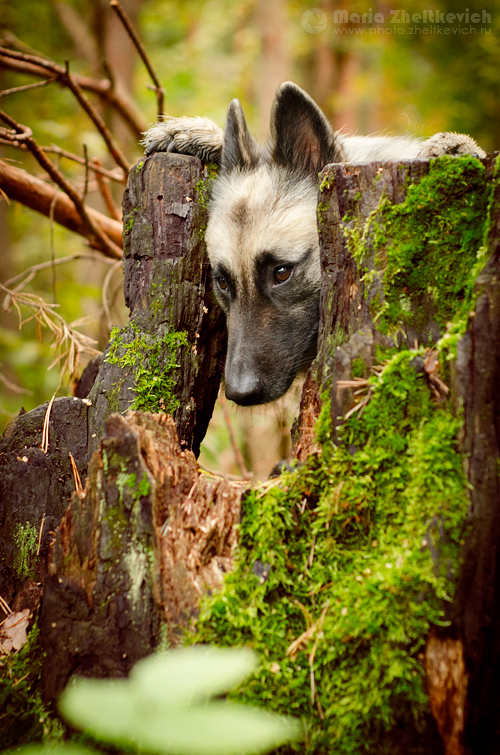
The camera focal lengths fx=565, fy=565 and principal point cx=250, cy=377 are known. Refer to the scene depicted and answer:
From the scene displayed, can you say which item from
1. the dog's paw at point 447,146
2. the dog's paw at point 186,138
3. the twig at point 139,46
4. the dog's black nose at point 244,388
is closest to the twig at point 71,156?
the twig at point 139,46

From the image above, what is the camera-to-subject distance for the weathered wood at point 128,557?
6.89 feet

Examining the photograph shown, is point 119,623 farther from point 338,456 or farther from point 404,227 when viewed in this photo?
point 404,227

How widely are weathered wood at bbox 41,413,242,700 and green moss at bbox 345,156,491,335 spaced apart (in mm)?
1007

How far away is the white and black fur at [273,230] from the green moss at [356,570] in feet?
3.65

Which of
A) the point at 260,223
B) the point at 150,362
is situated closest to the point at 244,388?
the point at 150,362

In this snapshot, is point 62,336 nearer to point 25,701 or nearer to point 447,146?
point 25,701

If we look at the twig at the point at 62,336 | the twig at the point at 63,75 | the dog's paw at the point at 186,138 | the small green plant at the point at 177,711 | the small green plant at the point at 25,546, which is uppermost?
the twig at the point at 63,75

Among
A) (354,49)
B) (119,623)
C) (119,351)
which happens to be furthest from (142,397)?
(354,49)

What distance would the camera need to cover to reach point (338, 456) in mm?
2182

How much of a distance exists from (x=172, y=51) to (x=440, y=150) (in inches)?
612

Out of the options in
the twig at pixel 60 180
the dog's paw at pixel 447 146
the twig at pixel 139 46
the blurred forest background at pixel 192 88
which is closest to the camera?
the dog's paw at pixel 447 146

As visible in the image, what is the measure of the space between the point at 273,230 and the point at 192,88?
1270 cm

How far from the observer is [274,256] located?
343 centimetres

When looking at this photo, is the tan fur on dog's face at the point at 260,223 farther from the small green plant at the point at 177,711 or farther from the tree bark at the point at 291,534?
the small green plant at the point at 177,711
